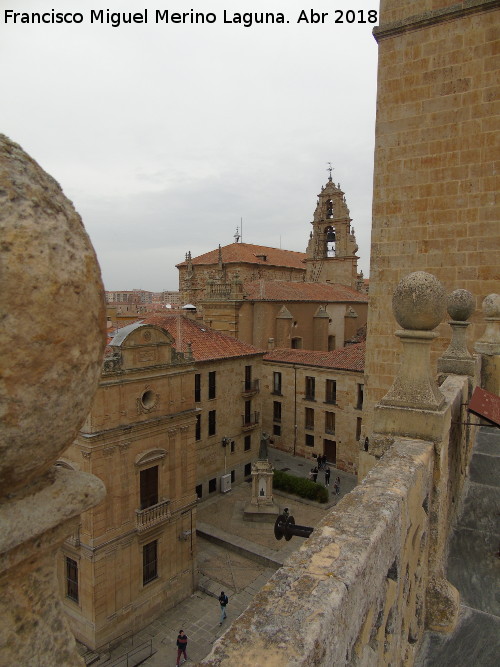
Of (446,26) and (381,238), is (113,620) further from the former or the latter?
(446,26)

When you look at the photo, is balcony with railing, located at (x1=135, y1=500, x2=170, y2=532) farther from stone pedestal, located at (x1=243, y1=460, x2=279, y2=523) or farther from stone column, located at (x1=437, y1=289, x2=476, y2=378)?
stone column, located at (x1=437, y1=289, x2=476, y2=378)

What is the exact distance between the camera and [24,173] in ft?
2.90

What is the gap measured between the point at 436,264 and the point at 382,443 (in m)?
5.17

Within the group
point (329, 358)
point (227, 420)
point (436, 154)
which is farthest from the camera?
point (329, 358)

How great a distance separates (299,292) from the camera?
98.5 ft

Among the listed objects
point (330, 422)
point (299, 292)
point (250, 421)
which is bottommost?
point (330, 422)

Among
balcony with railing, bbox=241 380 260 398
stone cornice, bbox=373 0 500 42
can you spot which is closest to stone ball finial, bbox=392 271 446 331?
stone cornice, bbox=373 0 500 42

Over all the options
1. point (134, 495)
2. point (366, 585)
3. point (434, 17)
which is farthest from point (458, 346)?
point (134, 495)

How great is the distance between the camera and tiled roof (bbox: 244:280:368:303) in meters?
27.3

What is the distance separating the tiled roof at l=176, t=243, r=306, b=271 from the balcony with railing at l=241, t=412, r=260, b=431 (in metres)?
17.4

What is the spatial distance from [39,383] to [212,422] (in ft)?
59.6

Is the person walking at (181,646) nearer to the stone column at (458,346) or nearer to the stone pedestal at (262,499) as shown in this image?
the stone pedestal at (262,499)

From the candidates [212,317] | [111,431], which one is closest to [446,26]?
[111,431]

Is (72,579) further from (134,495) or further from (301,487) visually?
(301,487)
